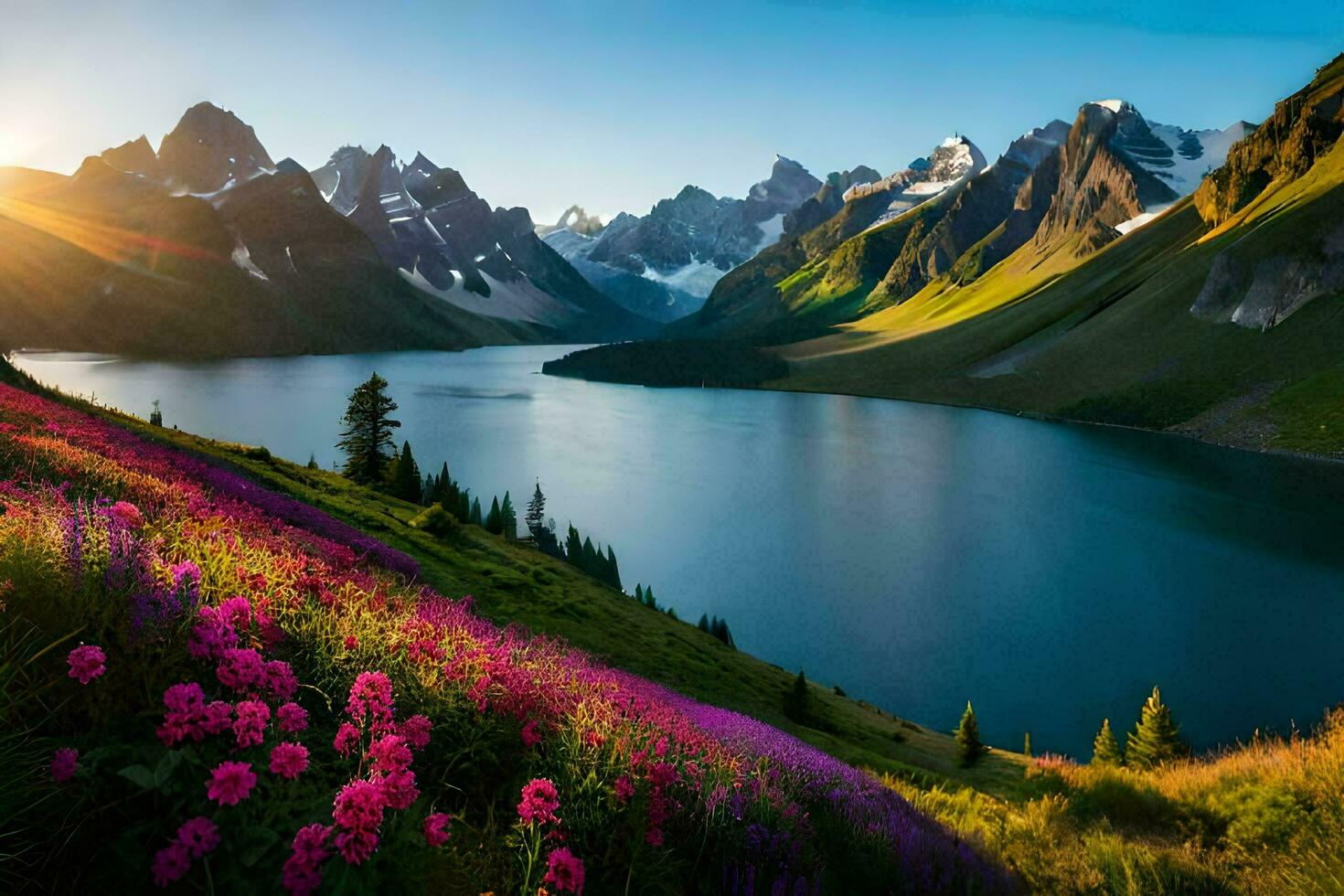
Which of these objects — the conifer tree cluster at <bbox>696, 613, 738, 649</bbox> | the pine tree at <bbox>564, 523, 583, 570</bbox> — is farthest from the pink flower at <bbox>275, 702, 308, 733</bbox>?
the pine tree at <bbox>564, 523, 583, 570</bbox>

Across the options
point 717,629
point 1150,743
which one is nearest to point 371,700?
point 1150,743

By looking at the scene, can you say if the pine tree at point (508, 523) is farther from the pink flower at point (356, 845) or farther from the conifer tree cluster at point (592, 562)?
the pink flower at point (356, 845)

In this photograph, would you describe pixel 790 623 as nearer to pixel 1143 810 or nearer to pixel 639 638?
pixel 639 638

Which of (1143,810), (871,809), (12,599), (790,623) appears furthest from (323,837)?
(790,623)

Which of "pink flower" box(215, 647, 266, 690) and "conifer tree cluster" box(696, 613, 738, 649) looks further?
"conifer tree cluster" box(696, 613, 738, 649)

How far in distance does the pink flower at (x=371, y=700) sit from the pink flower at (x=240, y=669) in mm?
653

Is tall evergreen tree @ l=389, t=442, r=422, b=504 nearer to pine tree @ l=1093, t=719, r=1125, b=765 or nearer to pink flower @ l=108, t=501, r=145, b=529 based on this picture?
pine tree @ l=1093, t=719, r=1125, b=765

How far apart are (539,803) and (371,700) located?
1515 millimetres

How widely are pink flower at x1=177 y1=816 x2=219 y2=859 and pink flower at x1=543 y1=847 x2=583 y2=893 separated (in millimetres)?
1983

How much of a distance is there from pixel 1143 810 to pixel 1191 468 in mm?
102350

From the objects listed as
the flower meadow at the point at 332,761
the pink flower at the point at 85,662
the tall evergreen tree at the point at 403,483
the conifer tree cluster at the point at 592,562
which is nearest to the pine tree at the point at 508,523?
the conifer tree cluster at the point at 592,562

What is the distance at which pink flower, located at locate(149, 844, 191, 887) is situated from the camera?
143 inches

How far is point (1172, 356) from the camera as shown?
445 ft

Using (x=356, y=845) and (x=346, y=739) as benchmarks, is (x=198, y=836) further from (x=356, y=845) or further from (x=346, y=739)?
(x=346, y=739)
